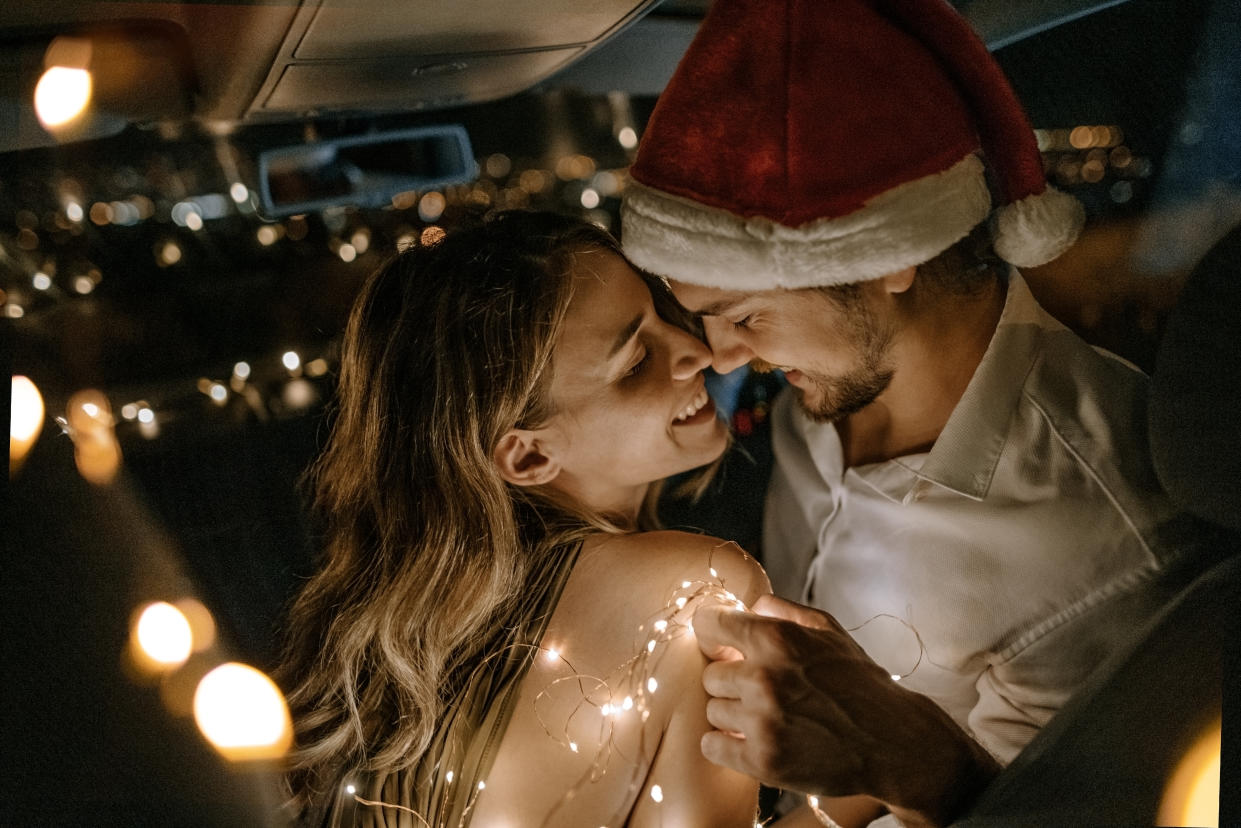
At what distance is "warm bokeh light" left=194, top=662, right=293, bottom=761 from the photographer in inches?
32.9

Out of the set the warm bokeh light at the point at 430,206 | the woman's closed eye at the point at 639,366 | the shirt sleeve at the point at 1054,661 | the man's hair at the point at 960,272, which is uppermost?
the warm bokeh light at the point at 430,206

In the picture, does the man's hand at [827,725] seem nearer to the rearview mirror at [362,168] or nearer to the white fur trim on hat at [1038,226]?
the white fur trim on hat at [1038,226]

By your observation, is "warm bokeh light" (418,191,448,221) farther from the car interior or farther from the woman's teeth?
the woman's teeth

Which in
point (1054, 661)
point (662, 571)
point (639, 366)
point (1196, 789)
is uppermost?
point (639, 366)

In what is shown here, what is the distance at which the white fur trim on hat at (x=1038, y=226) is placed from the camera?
2.62ft

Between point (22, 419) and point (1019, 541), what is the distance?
3.23ft

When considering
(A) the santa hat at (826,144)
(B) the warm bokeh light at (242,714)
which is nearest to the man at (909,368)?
(A) the santa hat at (826,144)

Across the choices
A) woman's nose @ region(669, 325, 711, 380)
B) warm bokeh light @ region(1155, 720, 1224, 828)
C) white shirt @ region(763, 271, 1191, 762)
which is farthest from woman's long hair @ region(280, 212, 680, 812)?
warm bokeh light @ region(1155, 720, 1224, 828)

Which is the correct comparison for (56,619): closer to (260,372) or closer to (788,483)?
(260,372)

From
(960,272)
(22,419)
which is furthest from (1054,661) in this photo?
(22,419)

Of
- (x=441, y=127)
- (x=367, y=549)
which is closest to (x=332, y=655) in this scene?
(x=367, y=549)

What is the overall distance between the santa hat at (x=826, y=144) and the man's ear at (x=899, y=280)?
7 centimetres

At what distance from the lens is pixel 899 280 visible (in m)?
0.86

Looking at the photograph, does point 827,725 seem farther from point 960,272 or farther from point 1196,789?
point 960,272
